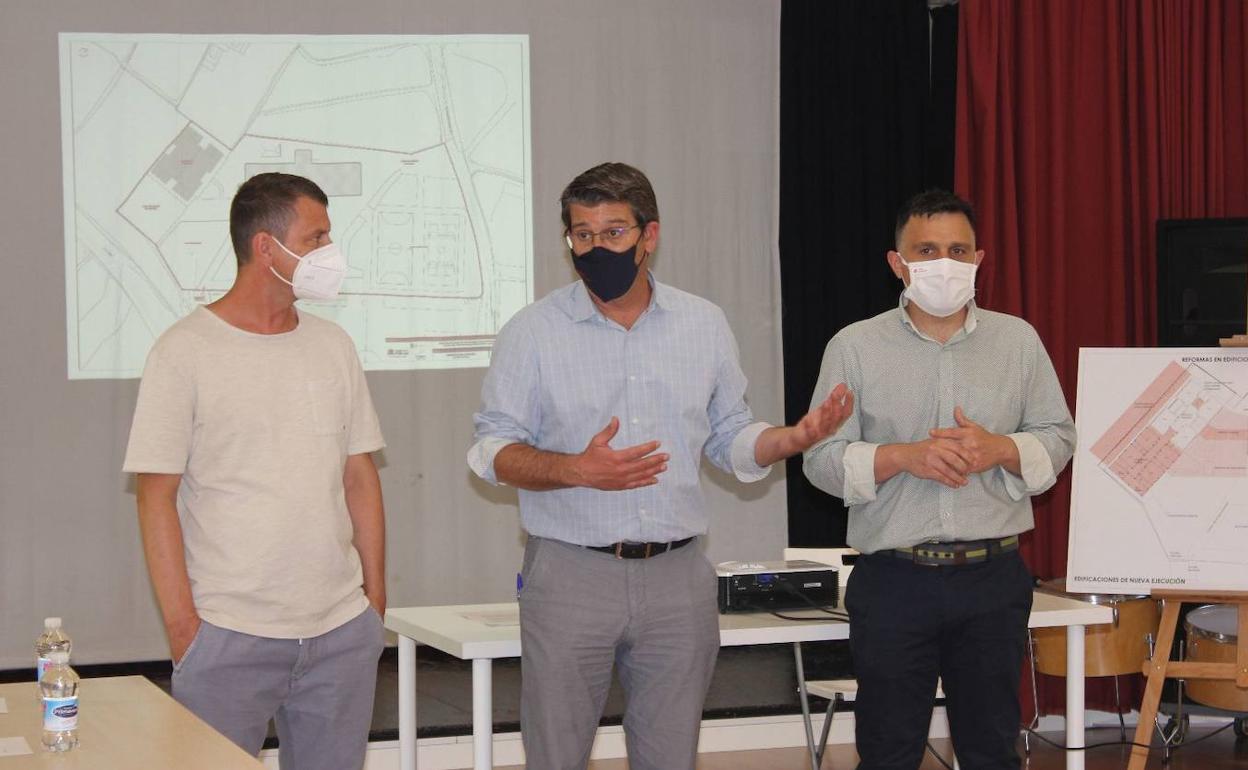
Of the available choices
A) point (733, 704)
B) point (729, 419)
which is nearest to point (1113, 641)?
point (733, 704)

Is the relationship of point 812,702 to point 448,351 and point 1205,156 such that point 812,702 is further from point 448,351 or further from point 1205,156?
point 1205,156

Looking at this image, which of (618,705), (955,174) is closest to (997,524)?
(618,705)

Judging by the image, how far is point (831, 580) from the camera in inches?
152

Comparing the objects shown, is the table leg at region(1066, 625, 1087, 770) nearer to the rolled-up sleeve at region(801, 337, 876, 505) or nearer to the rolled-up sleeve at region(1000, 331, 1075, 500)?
the rolled-up sleeve at region(1000, 331, 1075, 500)

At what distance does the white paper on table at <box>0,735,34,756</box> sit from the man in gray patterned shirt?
1.81m

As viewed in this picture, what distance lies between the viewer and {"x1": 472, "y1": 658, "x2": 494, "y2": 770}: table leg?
133 inches

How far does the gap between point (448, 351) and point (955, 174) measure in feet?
7.80

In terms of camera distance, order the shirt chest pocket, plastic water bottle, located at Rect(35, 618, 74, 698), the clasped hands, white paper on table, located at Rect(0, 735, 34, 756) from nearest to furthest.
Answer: white paper on table, located at Rect(0, 735, 34, 756), plastic water bottle, located at Rect(35, 618, 74, 698), the shirt chest pocket, the clasped hands

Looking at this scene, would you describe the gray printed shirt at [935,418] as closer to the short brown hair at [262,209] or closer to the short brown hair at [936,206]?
the short brown hair at [936,206]

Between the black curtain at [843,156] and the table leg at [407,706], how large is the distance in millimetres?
2806

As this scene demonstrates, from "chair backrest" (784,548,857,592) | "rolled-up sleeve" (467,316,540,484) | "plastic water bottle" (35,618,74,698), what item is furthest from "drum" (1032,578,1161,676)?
"plastic water bottle" (35,618,74,698)

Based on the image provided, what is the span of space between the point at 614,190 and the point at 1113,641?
127 inches

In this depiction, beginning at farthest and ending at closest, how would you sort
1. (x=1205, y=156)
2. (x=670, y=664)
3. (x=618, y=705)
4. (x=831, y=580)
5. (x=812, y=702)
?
(x=1205, y=156), (x=812, y=702), (x=618, y=705), (x=831, y=580), (x=670, y=664)

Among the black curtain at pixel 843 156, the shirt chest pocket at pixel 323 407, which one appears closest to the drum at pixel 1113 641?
the black curtain at pixel 843 156
